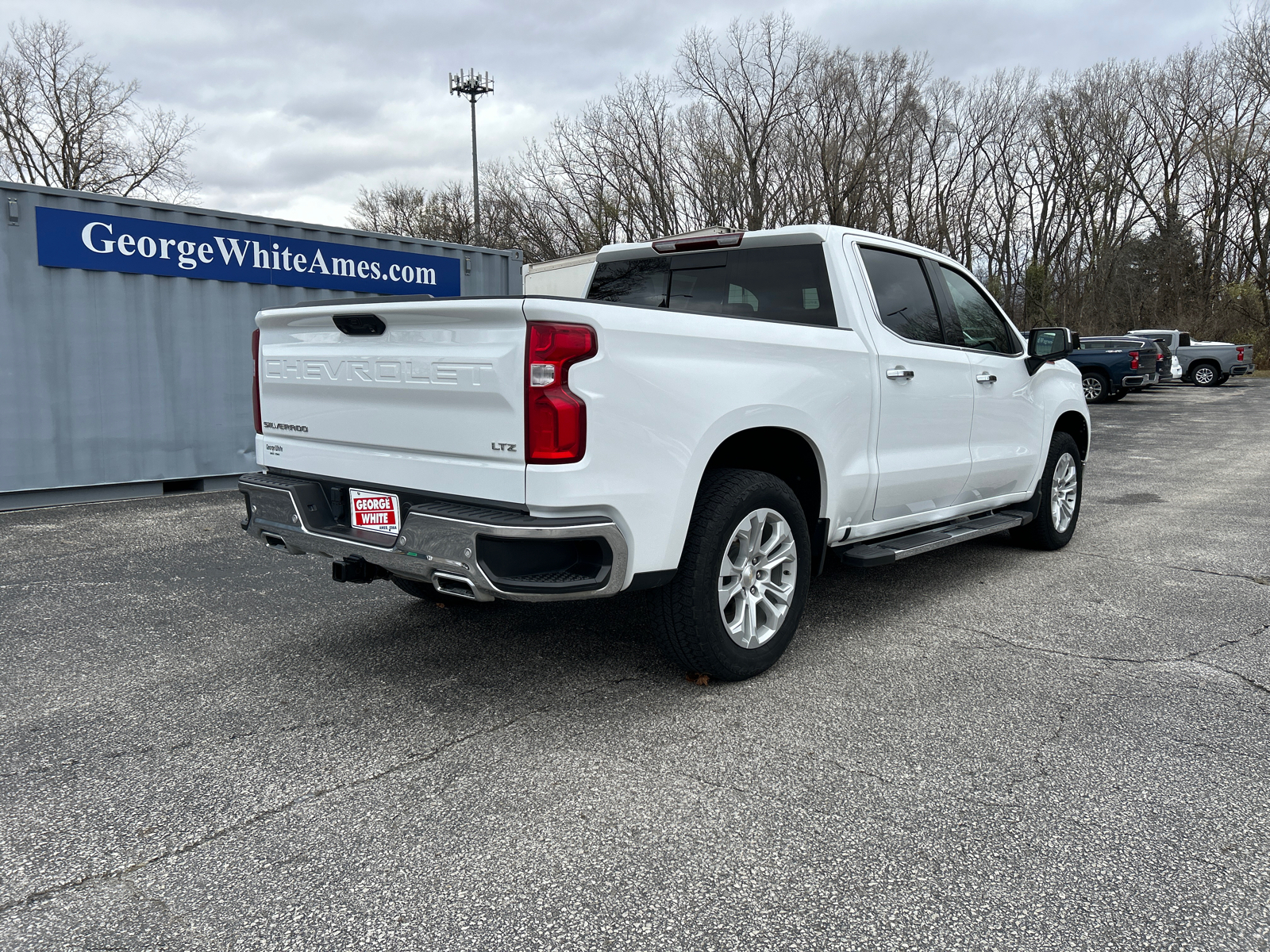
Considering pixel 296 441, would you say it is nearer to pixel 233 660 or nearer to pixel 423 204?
pixel 233 660

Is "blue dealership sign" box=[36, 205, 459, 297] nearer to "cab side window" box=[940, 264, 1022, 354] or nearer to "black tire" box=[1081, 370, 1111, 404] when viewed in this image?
"cab side window" box=[940, 264, 1022, 354]

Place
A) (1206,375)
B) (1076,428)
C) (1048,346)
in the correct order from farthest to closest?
(1206,375) → (1076,428) → (1048,346)

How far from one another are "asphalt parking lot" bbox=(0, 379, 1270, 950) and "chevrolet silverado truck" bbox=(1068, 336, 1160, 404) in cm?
1901

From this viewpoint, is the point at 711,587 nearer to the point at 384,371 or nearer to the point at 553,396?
the point at 553,396

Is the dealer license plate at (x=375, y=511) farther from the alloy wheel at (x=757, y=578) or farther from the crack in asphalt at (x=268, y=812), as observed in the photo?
the alloy wheel at (x=757, y=578)

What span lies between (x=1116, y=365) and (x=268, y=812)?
77.8ft

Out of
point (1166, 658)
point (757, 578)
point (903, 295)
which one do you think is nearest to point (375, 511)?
point (757, 578)

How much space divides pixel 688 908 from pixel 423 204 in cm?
4296

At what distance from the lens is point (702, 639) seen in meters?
3.43

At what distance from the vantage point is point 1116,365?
22250 mm

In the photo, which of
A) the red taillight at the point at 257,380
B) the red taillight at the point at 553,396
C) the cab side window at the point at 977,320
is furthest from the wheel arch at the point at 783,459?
the red taillight at the point at 257,380

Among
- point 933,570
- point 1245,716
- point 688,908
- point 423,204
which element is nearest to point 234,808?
point 688,908

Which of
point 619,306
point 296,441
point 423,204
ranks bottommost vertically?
point 296,441

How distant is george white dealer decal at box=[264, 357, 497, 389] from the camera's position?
10.1 ft
